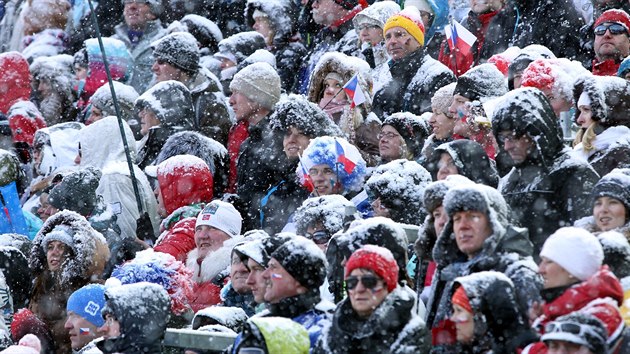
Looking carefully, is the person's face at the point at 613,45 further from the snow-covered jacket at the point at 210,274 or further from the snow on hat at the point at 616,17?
the snow-covered jacket at the point at 210,274

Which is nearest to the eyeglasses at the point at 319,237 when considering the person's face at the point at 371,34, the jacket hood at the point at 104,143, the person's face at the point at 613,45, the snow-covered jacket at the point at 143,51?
the person's face at the point at 613,45

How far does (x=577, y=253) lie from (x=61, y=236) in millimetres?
5034

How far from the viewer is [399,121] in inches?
494

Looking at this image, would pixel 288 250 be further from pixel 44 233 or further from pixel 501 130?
pixel 44 233

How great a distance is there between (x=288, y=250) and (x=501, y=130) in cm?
168

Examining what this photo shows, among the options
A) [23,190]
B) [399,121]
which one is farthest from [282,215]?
[23,190]

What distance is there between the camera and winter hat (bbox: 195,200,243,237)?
478 inches

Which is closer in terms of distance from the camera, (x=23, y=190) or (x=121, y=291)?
(x=121, y=291)

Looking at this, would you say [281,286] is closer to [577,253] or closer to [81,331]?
[577,253]

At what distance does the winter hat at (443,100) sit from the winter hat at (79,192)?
287cm

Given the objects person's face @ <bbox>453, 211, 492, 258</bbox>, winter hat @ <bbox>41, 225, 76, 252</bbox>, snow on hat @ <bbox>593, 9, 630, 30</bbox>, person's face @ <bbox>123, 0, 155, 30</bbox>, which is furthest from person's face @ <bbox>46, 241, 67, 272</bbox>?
person's face @ <bbox>123, 0, 155, 30</bbox>

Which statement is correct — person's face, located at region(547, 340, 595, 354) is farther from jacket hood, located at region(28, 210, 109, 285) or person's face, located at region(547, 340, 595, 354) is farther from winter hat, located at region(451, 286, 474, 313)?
jacket hood, located at region(28, 210, 109, 285)

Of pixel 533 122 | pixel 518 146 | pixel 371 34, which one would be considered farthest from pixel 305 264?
pixel 371 34

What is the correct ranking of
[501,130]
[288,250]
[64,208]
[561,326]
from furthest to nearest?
1. [64,208]
2. [501,130]
3. [288,250]
4. [561,326]
